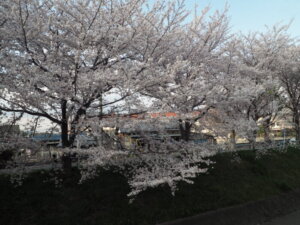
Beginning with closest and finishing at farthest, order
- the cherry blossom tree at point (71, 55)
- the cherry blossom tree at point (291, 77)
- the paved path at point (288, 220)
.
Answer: the cherry blossom tree at point (71, 55), the paved path at point (288, 220), the cherry blossom tree at point (291, 77)

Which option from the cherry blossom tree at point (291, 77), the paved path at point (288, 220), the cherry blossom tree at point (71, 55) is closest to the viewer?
the cherry blossom tree at point (71, 55)

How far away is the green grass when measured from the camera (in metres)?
5.13

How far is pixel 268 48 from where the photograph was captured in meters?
13.0

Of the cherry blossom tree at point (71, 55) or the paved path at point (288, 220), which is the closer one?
the cherry blossom tree at point (71, 55)

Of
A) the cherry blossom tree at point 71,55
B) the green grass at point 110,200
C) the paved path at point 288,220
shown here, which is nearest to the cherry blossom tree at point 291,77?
the green grass at point 110,200

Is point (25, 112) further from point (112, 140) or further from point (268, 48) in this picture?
point (268, 48)

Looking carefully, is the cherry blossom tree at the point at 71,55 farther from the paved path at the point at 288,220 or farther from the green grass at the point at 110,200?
the paved path at the point at 288,220

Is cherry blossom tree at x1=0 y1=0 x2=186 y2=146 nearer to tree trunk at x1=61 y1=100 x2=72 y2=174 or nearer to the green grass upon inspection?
tree trunk at x1=61 y1=100 x2=72 y2=174

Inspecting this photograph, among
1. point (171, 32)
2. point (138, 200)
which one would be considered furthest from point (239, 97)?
point (138, 200)

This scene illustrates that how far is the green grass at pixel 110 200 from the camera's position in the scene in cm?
513

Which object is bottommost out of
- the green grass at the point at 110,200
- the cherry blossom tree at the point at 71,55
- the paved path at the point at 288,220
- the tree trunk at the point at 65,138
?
the paved path at the point at 288,220

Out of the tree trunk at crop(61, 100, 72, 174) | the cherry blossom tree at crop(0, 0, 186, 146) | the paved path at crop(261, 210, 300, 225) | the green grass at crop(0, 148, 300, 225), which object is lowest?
the paved path at crop(261, 210, 300, 225)

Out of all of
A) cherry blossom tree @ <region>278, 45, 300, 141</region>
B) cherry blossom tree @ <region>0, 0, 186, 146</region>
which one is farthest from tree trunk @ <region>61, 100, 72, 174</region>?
cherry blossom tree @ <region>278, 45, 300, 141</region>

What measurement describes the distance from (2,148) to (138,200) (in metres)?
3.12
